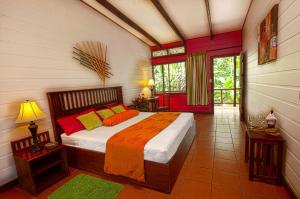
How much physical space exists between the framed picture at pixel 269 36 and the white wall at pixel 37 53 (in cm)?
320

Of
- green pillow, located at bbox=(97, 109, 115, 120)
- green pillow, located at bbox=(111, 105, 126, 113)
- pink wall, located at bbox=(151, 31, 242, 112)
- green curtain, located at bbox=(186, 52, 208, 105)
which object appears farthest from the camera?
green curtain, located at bbox=(186, 52, 208, 105)

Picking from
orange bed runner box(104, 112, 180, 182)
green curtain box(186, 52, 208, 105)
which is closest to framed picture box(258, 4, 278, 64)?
orange bed runner box(104, 112, 180, 182)

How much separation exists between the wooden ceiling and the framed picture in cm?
134

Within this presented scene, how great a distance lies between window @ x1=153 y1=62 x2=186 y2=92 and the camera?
6.07 meters

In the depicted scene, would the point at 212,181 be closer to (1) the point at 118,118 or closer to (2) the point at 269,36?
(1) the point at 118,118

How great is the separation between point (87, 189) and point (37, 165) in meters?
0.87

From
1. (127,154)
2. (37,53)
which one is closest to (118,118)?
(127,154)

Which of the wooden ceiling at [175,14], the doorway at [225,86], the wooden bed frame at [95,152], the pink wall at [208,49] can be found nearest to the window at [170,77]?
the pink wall at [208,49]

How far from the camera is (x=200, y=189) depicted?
1.85m

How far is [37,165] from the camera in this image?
2203 mm

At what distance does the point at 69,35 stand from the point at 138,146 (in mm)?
2481

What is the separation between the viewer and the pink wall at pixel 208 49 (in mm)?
5039

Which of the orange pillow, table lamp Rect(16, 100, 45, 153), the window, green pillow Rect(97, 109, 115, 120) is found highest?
the window

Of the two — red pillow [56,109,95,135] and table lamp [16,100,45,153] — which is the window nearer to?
red pillow [56,109,95,135]
